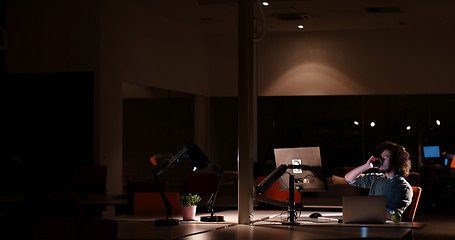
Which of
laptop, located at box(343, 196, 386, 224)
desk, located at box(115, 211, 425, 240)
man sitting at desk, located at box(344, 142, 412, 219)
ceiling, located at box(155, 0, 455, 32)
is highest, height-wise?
ceiling, located at box(155, 0, 455, 32)

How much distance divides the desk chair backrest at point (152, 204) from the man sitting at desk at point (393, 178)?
1832 mm

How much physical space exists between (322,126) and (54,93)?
249 inches

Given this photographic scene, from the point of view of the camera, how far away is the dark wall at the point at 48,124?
11.0 meters

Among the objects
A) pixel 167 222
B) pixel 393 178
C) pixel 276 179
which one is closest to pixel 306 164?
pixel 276 179

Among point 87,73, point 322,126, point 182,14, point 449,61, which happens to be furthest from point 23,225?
point 449,61

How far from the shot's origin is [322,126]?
15.0 meters

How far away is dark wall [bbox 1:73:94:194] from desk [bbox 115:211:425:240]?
5529 mm

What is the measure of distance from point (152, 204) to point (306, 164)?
1590mm

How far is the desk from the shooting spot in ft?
15.0

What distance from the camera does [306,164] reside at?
5.82m

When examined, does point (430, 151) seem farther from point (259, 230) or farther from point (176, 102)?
point (259, 230)

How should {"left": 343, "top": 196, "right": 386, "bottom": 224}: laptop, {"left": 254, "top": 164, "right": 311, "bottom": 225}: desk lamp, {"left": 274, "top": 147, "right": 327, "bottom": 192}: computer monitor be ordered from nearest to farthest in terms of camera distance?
{"left": 343, "top": 196, "right": 386, "bottom": 224}: laptop, {"left": 254, "top": 164, "right": 311, "bottom": 225}: desk lamp, {"left": 274, "top": 147, "right": 327, "bottom": 192}: computer monitor

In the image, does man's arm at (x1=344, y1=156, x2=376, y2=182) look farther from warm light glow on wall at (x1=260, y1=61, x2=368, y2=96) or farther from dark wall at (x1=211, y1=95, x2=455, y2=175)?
warm light glow on wall at (x1=260, y1=61, x2=368, y2=96)

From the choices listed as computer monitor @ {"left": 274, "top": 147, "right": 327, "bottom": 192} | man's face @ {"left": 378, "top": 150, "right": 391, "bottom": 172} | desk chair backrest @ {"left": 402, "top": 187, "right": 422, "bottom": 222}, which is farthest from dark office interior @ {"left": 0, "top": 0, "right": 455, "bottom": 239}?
desk chair backrest @ {"left": 402, "top": 187, "right": 422, "bottom": 222}
